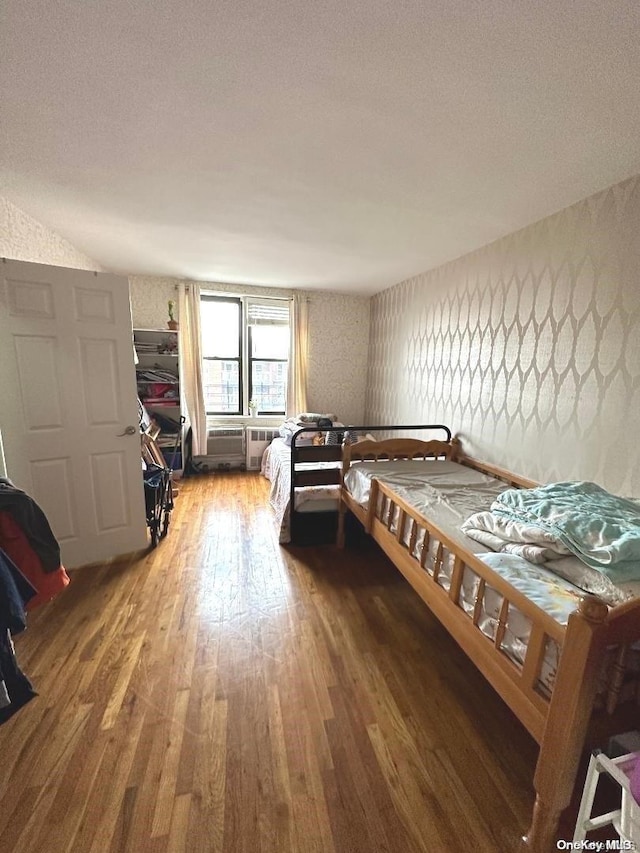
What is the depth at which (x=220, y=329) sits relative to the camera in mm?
4516

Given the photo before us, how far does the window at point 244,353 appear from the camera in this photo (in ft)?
14.7

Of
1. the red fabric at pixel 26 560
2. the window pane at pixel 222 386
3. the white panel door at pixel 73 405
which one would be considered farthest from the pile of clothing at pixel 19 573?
the window pane at pixel 222 386

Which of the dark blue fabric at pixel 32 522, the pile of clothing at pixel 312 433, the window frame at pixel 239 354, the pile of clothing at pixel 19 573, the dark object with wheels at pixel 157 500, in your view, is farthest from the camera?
the window frame at pixel 239 354

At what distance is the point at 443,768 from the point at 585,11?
229cm

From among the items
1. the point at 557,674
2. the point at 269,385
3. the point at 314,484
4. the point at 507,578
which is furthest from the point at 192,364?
the point at 557,674

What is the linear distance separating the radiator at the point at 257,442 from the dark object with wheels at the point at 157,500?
1.66m

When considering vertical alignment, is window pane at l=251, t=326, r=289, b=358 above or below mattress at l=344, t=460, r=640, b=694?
above

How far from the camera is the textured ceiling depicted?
3.02 feet

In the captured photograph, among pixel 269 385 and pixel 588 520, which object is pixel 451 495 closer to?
pixel 588 520

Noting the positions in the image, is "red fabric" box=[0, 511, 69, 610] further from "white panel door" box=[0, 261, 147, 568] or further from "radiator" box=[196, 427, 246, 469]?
"radiator" box=[196, 427, 246, 469]

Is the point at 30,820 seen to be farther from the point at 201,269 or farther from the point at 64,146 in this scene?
the point at 201,269

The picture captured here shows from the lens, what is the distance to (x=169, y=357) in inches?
159

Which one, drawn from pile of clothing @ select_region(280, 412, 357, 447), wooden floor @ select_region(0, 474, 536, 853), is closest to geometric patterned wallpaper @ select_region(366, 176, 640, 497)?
pile of clothing @ select_region(280, 412, 357, 447)

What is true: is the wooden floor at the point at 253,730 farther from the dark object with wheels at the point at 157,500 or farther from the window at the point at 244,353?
the window at the point at 244,353
